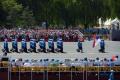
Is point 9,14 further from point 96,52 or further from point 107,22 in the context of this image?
point 96,52

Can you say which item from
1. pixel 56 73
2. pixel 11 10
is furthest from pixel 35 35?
pixel 56 73

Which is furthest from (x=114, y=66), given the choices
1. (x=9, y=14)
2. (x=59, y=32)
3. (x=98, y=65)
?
(x=9, y=14)

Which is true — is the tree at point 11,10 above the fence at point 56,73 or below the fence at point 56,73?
above

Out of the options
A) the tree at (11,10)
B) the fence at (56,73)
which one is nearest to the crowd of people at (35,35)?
the tree at (11,10)

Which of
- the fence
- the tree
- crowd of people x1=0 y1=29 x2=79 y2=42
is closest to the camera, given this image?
the fence

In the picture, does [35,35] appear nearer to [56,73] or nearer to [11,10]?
→ [11,10]

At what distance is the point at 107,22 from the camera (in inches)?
4281

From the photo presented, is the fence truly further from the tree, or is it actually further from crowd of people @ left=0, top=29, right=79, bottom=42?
the tree

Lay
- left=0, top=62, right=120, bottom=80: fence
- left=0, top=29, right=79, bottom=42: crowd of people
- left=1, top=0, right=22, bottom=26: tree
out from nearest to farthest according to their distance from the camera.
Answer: left=0, top=62, right=120, bottom=80: fence, left=0, top=29, right=79, bottom=42: crowd of people, left=1, top=0, right=22, bottom=26: tree

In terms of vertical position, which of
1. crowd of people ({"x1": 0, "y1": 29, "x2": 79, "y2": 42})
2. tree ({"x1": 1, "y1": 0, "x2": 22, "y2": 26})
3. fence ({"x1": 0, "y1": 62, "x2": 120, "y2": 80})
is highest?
tree ({"x1": 1, "y1": 0, "x2": 22, "y2": 26})

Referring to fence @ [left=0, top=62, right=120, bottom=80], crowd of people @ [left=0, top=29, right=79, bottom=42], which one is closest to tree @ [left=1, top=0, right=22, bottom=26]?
crowd of people @ [left=0, top=29, right=79, bottom=42]

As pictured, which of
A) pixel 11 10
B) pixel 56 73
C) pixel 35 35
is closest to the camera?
pixel 56 73

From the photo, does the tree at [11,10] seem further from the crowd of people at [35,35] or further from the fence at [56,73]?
the fence at [56,73]

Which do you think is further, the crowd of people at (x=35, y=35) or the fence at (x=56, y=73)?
the crowd of people at (x=35, y=35)
